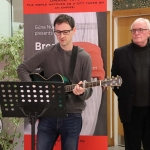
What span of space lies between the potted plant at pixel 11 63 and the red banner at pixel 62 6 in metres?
0.69

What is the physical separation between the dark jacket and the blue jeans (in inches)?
22.0

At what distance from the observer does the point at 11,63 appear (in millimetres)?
4035

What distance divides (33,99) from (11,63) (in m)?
1.68

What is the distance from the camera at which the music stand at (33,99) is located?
2.41m

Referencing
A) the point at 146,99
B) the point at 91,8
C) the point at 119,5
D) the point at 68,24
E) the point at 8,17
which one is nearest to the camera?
the point at 68,24

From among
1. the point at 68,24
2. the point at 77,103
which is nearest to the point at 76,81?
the point at 77,103

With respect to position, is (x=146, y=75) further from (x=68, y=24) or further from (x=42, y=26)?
(x=42, y=26)

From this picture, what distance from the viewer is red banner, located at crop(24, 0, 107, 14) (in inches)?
132

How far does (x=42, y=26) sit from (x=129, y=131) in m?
1.42

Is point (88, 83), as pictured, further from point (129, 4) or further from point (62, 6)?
point (129, 4)

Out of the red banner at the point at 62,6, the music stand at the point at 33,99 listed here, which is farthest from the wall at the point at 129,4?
the music stand at the point at 33,99

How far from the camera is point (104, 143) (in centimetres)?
345

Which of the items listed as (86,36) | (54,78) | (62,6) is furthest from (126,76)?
(62,6)

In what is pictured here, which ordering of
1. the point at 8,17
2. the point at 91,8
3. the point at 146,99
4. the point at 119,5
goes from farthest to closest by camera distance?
the point at 119,5 → the point at 8,17 → the point at 91,8 → the point at 146,99
